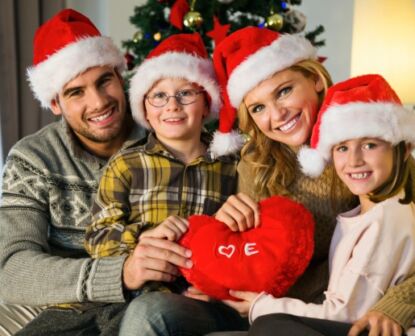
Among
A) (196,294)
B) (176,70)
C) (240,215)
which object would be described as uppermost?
(176,70)

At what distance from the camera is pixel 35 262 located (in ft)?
5.35

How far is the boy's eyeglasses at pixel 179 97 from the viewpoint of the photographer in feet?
5.59


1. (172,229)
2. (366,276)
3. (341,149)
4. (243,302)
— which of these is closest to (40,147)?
(172,229)

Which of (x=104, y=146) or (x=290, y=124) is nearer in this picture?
(x=290, y=124)

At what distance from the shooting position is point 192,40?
187 cm

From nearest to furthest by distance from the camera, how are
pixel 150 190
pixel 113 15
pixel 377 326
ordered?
1. pixel 377 326
2. pixel 150 190
3. pixel 113 15

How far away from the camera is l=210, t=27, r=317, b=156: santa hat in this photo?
159 centimetres

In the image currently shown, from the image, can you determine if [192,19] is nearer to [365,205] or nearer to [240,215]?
[240,215]

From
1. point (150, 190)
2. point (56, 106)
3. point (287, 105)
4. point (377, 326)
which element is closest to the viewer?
point (377, 326)

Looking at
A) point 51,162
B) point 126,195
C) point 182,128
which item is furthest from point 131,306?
point 51,162

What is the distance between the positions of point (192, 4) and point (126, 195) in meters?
1.17

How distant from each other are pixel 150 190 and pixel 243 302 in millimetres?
462

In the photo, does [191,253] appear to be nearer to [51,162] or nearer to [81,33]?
[51,162]

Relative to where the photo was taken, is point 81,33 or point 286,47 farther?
point 81,33
